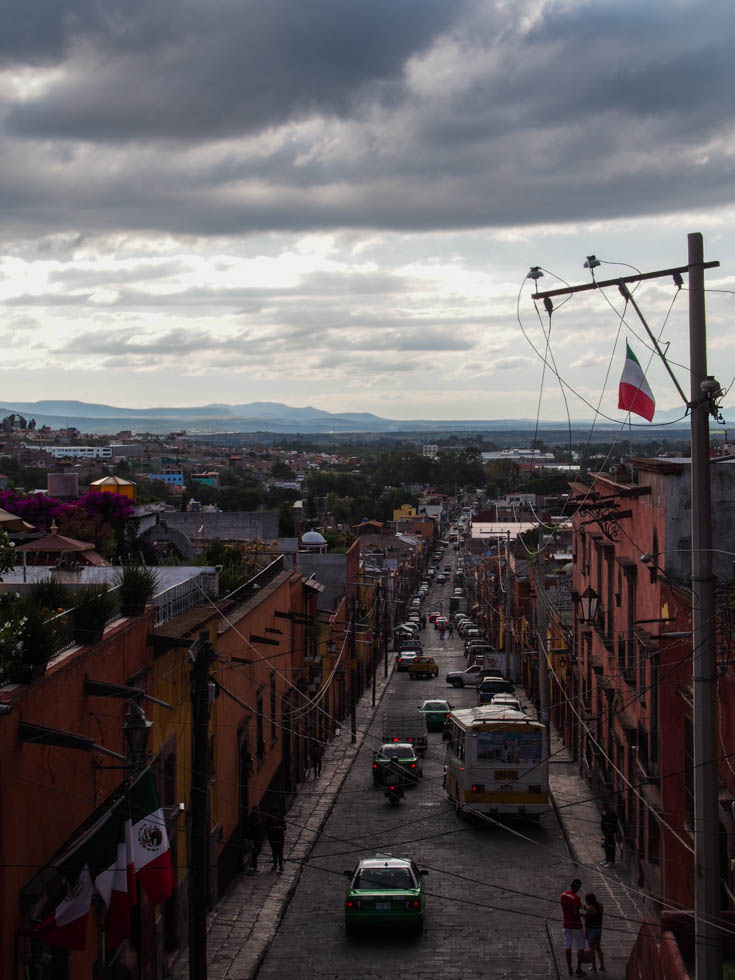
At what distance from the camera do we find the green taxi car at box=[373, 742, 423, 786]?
107 ft

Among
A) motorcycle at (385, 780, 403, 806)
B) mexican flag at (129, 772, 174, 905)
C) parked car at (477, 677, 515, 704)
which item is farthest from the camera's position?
parked car at (477, 677, 515, 704)

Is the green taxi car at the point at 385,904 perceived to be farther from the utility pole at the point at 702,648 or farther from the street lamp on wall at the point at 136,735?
the utility pole at the point at 702,648

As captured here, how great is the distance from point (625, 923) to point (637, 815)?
13.6 feet

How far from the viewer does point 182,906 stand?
18.6 meters

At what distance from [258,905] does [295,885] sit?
163 centimetres

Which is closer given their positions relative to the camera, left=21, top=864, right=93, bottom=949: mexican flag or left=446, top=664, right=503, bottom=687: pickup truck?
left=21, top=864, right=93, bottom=949: mexican flag

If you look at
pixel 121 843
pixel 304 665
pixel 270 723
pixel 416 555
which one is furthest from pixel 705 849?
pixel 416 555

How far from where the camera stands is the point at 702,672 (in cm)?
1067

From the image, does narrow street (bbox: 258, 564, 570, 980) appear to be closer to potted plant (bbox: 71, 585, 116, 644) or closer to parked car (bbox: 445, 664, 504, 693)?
potted plant (bbox: 71, 585, 116, 644)

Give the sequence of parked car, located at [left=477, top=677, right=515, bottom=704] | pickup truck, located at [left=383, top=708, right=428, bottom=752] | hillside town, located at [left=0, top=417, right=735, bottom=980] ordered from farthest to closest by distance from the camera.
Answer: parked car, located at [left=477, top=677, right=515, bottom=704], pickup truck, located at [left=383, top=708, right=428, bottom=752], hillside town, located at [left=0, top=417, right=735, bottom=980]

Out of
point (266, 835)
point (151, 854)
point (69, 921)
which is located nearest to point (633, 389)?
point (151, 854)

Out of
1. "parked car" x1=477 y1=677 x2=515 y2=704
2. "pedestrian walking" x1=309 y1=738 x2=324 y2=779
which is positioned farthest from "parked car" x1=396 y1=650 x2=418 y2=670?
"pedestrian walking" x1=309 y1=738 x2=324 y2=779

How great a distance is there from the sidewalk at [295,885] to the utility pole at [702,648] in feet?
24.7

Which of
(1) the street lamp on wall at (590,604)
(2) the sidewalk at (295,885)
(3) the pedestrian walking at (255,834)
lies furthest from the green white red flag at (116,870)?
(1) the street lamp on wall at (590,604)
